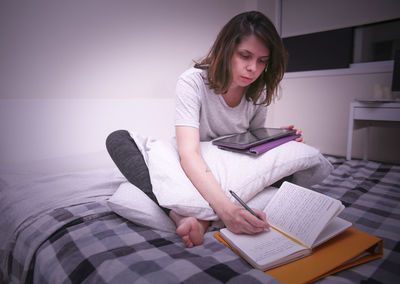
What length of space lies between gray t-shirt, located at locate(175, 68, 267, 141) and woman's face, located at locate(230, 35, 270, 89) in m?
0.15

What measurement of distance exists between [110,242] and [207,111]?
26.9 inches

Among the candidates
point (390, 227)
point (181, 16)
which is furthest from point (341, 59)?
point (390, 227)

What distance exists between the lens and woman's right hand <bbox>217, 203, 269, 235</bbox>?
700mm

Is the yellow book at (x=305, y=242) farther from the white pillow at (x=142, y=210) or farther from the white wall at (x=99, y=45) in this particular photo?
the white wall at (x=99, y=45)

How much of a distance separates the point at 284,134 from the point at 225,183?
36 centimetres

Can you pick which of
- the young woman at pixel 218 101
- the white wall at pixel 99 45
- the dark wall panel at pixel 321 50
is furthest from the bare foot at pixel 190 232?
the dark wall panel at pixel 321 50

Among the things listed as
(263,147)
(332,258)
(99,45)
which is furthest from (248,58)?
(99,45)

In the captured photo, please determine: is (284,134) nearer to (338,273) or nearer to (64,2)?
(338,273)

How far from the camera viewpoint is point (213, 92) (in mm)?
1170

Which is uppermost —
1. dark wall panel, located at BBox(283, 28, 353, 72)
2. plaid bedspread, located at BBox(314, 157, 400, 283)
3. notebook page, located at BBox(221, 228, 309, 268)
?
dark wall panel, located at BBox(283, 28, 353, 72)

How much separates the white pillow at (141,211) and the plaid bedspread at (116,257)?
0.03m

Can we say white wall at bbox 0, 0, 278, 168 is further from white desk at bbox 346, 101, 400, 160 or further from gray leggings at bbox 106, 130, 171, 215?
white desk at bbox 346, 101, 400, 160

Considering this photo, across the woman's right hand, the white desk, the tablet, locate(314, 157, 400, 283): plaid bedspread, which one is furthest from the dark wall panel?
the woman's right hand

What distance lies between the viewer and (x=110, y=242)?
73cm
